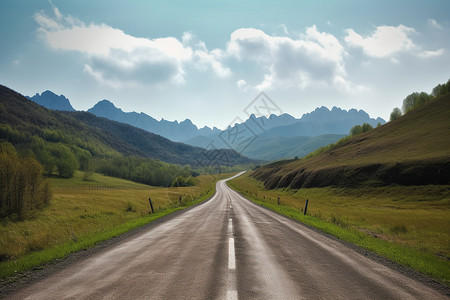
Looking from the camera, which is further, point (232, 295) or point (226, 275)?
point (226, 275)

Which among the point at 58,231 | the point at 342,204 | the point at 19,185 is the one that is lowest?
the point at 58,231

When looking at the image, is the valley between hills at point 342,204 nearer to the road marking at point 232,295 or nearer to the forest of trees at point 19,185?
the forest of trees at point 19,185

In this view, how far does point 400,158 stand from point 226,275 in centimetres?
6123

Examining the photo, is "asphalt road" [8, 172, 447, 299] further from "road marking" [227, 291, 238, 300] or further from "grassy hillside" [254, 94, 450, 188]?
"grassy hillside" [254, 94, 450, 188]

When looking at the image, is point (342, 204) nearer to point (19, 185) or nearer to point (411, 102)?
point (19, 185)

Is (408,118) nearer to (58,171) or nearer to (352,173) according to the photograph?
(352,173)

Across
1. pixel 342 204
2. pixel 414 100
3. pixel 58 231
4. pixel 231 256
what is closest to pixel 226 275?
pixel 231 256

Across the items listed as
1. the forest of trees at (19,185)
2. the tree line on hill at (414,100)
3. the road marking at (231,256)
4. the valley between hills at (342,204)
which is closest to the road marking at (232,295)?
the road marking at (231,256)

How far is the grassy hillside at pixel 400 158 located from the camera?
4497 cm

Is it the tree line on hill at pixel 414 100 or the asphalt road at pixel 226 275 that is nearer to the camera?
the asphalt road at pixel 226 275

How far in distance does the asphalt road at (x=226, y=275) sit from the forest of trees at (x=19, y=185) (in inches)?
946

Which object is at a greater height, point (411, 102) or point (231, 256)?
point (411, 102)

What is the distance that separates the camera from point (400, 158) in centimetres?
5262

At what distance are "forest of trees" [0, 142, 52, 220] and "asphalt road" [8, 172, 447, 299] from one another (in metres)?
24.0
